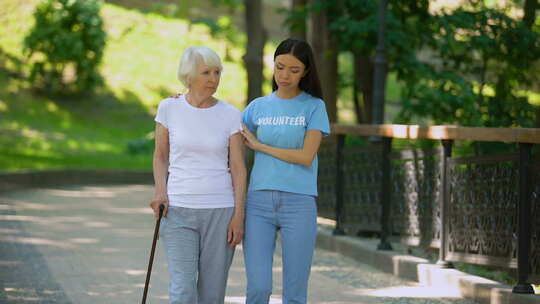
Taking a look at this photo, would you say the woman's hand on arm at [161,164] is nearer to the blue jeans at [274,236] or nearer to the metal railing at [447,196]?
the blue jeans at [274,236]

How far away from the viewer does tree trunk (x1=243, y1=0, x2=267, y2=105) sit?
A: 56.7ft

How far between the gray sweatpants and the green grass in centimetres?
1656

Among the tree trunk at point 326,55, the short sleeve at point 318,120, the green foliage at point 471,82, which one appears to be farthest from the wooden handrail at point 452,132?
the tree trunk at point 326,55

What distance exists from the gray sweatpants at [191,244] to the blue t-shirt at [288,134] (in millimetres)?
289

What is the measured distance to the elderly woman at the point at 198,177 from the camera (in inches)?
209

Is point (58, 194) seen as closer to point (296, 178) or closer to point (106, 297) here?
point (106, 297)

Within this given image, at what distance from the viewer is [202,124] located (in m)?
5.33

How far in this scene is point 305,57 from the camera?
5.45 m

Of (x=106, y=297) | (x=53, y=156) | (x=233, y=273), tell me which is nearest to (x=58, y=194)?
(x=53, y=156)

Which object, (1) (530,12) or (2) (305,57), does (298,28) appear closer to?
(1) (530,12)

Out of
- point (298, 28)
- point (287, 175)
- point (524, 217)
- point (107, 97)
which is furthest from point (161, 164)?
point (107, 97)

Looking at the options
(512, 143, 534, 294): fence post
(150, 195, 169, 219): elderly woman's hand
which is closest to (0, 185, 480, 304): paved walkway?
(512, 143, 534, 294): fence post

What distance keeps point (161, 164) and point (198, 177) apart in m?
0.26

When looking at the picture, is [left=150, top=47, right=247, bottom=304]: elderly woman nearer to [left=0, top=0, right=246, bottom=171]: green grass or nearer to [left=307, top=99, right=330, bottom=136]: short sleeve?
[left=307, top=99, right=330, bottom=136]: short sleeve
